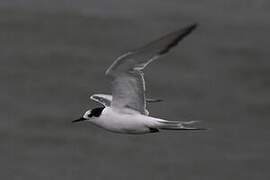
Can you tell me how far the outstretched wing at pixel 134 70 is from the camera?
18.5 feet

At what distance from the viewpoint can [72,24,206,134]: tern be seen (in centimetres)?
576

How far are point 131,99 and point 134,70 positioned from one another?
0.26 meters

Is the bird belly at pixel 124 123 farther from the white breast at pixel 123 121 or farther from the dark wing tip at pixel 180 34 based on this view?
the dark wing tip at pixel 180 34

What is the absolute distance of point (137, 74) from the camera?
232 inches

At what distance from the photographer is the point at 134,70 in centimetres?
587

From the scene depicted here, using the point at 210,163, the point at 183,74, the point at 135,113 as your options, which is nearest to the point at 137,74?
the point at 135,113

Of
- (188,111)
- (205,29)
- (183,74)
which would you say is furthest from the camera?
(205,29)

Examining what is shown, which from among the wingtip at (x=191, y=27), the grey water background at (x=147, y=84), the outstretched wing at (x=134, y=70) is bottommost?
the grey water background at (x=147, y=84)

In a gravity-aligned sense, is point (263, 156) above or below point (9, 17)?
below

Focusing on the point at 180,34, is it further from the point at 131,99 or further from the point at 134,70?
the point at 131,99

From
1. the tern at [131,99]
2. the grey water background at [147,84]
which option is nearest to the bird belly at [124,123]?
the tern at [131,99]

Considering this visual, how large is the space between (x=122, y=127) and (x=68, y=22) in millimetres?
7849

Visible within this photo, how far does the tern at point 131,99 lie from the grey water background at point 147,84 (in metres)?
4.41

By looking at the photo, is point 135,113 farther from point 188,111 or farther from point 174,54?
point 174,54
